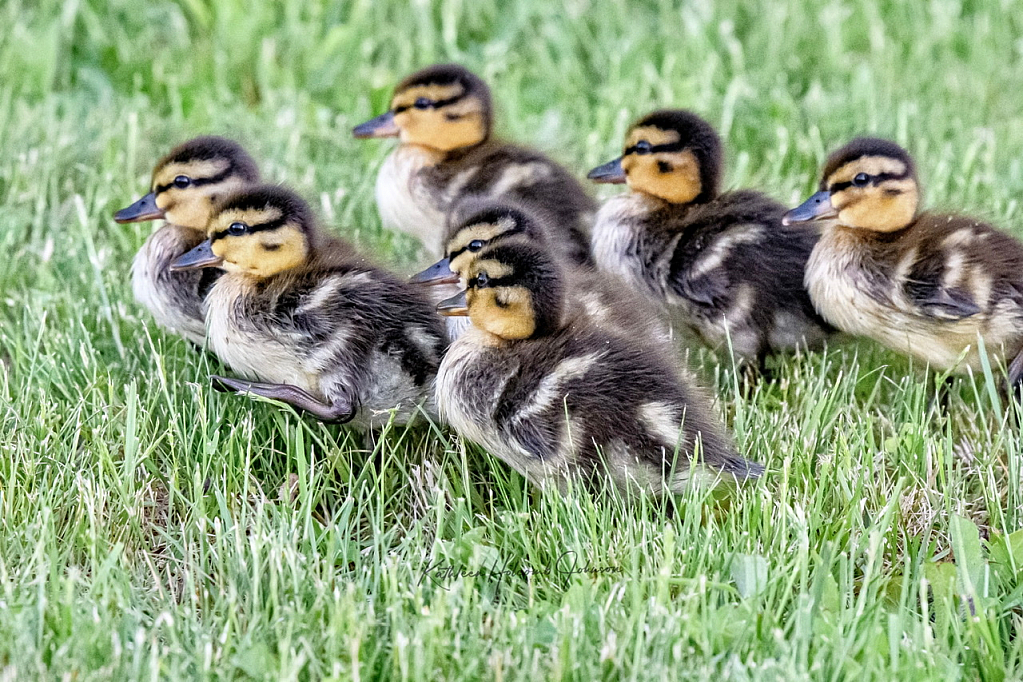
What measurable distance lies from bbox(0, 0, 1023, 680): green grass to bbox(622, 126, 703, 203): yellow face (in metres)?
0.42

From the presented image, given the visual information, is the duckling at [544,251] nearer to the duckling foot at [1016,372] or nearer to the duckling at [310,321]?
the duckling at [310,321]

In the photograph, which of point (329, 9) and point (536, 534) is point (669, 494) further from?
point (329, 9)

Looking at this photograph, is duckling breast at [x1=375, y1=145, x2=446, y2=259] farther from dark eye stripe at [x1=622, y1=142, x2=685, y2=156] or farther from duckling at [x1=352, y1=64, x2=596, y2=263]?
dark eye stripe at [x1=622, y1=142, x2=685, y2=156]

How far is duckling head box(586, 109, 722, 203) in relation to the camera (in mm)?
3090

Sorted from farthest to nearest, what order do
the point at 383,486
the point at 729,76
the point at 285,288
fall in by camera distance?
1. the point at 729,76
2. the point at 285,288
3. the point at 383,486

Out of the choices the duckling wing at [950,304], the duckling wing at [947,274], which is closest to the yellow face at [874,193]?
the duckling wing at [947,274]

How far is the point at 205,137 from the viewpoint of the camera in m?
3.09

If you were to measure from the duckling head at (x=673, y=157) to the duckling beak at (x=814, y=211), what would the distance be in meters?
0.28

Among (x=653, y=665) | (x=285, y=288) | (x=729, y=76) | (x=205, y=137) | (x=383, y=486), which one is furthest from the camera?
(x=729, y=76)

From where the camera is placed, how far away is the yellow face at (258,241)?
8.84ft

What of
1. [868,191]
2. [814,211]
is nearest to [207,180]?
[814,211]

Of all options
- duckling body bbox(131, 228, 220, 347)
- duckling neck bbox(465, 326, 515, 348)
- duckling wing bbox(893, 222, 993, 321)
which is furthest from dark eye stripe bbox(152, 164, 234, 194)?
duckling wing bbox(893, 222, 993, 321)

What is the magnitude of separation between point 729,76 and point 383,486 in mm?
2823

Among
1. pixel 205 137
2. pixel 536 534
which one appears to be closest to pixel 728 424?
pixel 536 534
